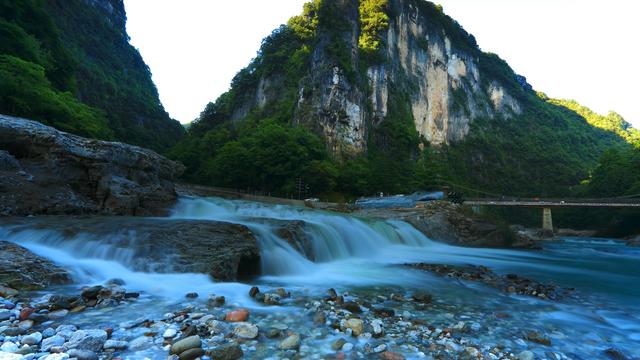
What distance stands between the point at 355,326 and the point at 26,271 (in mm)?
5815

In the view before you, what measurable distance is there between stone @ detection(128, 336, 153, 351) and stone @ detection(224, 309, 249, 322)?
113 cm

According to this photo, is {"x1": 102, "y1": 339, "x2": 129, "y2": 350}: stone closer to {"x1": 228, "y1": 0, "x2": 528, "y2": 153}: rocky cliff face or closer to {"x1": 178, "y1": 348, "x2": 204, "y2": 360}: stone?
{"x1": 178, "y1": 348, "x2": 204, "y2": 360}: stone

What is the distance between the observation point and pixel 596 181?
231ft

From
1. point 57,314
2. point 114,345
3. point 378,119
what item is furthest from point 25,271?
point 378,119

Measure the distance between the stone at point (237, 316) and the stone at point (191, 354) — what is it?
49.6 inches

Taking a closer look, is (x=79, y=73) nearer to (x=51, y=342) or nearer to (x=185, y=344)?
(x=51, y=342)

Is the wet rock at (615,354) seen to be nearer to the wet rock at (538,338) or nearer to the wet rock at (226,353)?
the wet rock at (538,338)

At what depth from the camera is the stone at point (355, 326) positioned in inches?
195

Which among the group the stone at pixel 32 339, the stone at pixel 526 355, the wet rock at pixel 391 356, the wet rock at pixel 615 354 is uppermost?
the stone at pixel 32 339

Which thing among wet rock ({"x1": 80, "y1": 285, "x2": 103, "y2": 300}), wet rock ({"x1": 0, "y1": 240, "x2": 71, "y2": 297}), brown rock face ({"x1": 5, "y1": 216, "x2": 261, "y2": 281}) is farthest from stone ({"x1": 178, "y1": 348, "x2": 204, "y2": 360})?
brown rock face ({"x1": 5, "y1": 216, "x2": 261, "y2": 281})

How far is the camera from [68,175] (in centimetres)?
1391

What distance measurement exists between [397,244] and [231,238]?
40.4 feet

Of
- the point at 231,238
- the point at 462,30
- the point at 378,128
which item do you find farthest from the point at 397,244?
the point at 462,30

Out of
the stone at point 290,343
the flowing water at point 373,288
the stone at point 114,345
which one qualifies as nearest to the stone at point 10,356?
the stone at point 114,345
